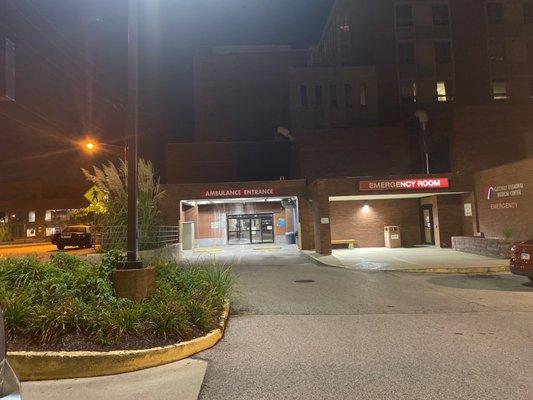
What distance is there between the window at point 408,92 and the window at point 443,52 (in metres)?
3.14

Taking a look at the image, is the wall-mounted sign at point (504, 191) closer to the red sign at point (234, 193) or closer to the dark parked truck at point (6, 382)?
the red sign at point (234, 193)

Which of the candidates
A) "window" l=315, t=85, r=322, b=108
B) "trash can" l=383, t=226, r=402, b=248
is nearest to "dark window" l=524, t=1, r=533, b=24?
"window" l=315, t=85, r=322, b=108

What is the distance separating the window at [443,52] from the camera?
3569cm

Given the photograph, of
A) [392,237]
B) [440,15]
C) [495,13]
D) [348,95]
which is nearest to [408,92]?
[348,95]

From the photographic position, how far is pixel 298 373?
16.4ft

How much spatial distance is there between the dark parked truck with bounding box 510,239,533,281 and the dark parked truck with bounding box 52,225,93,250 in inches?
917

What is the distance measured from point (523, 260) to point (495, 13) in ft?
112

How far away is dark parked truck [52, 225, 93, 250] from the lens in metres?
25.4

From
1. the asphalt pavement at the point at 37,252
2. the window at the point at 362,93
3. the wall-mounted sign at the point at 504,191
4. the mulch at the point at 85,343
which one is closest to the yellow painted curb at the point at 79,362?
the mulch at the point at 85,343

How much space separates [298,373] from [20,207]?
71079 millimetres

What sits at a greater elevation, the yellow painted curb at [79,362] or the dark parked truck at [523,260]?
the dark parked truck at [523,260]

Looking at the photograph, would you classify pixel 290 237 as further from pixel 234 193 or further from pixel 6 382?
pixel 6 382

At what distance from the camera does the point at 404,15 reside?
35.8 meters

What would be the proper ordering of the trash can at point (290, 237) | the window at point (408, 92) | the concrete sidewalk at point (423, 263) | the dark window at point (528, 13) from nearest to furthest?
the concrete sidewalk at point (423, 263) < the trash can at point (290, 237) < the window at point (408, 92) < the dark window at point (528, 13)
